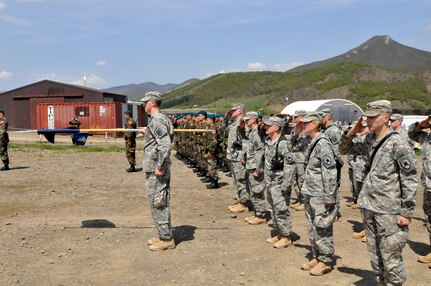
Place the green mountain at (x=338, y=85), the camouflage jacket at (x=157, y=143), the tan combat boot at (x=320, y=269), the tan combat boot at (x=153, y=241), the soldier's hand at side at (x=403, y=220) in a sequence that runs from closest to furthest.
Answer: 1. the soldier's hand at side at (x=403, y=220)
2. the tan combat boot at (x=320, y=269)
3. the camouflage jacket at (x=157, y=143)
4. the tan combat boot at (x=153, y=241)
5. the green mountain at (x=338, y=85)

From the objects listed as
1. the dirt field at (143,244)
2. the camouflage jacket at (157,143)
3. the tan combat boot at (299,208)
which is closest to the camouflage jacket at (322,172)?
the dirt field at (143,244)

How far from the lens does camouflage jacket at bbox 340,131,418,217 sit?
461 centimetres

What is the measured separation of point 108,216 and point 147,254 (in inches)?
103

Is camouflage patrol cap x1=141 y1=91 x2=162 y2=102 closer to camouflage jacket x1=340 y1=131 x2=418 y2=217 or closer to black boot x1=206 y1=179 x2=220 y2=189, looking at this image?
camouflage jacket x1=340 y1=131 x2=418 y2=217

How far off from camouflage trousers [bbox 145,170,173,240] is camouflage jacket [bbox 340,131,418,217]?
→ 3099 mm

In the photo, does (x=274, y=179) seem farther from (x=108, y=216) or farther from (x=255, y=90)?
(x=255, y=90)

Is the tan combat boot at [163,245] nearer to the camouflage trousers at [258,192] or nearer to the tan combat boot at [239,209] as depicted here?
the camouflage trousers at [258,192]

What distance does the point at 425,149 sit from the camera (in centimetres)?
670

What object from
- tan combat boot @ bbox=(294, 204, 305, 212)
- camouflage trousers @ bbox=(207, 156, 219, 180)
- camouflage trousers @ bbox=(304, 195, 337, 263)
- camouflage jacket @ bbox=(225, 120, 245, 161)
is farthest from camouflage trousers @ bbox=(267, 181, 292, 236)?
camouflage trousers @ bbox=(207, 156, 219, 180)

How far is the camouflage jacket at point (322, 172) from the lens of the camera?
5.61 metres

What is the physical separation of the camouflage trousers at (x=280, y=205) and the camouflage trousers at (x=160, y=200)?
1.66m

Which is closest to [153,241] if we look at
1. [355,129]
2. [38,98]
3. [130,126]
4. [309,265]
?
[309,265]

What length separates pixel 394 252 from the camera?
4.69m

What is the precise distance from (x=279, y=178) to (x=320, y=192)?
1.36 m
